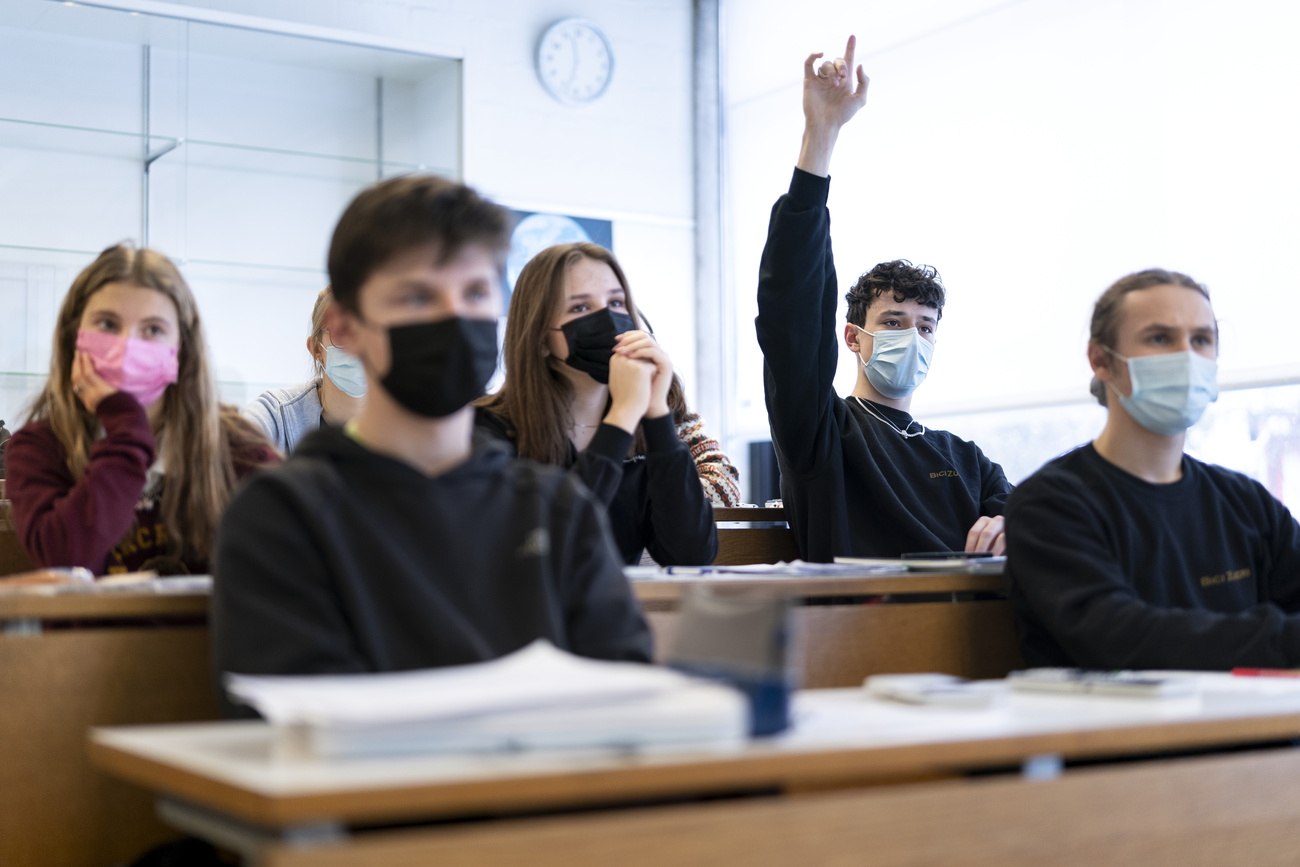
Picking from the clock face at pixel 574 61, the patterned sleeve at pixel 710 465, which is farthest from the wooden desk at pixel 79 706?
the clock face at pixel 574 61

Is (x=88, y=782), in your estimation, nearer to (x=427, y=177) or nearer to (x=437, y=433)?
(x=437, y=433)

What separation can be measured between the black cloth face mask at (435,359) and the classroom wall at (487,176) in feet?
9.03

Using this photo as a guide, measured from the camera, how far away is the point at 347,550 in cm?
131

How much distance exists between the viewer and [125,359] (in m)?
1.92

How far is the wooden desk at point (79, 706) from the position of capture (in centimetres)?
142

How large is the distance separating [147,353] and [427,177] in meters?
0.70

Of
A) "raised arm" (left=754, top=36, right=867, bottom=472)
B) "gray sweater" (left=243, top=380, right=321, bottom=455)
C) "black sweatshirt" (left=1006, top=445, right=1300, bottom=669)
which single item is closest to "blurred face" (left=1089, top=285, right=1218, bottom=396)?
"black sweatshirt" (left=1006, top=445, right=1300, bottom=669)

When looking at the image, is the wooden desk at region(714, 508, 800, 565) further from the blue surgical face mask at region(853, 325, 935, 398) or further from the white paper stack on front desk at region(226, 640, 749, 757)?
the white paper stack on front desk at region(226, 640, 749, 757)

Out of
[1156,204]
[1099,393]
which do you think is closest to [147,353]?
[1099,393]

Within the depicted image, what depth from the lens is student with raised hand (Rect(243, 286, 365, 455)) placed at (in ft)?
9.66

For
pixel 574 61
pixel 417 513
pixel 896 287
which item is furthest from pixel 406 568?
pixel 574 61

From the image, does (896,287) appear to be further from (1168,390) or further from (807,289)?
(1168,390)

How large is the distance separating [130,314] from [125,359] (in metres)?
0.07

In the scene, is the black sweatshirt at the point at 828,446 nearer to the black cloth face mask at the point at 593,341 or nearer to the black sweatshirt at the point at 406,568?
the black cloth face mask at the point at 593,341
